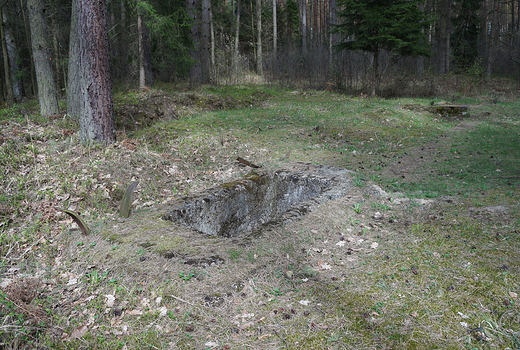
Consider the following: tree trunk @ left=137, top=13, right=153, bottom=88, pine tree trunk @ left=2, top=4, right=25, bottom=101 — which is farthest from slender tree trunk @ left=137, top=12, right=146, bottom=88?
pine tree trunk @ left=2, top=4, right=25, bottom=101

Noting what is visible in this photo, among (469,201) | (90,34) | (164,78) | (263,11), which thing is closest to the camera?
(469,201)

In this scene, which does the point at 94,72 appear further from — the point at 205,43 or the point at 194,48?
the point at 205,43

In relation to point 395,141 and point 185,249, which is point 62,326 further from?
point 395,141

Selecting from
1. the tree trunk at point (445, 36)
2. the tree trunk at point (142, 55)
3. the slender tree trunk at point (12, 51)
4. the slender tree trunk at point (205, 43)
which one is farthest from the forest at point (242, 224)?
the tree trunk at point (445, 36)

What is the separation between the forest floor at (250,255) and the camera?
2363 millimetres

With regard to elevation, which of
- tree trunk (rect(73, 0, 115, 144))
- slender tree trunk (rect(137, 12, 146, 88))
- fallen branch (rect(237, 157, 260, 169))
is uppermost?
slender tree trunk (rect(137, 12, 146, 88))

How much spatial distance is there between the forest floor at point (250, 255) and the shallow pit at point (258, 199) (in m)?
0.23

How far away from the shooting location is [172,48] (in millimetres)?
11156

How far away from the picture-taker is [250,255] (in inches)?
130

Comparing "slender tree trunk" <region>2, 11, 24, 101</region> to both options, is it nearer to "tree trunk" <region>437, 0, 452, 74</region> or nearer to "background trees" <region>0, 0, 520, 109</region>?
"background trees" <region>0, 0, 520, 109</region>

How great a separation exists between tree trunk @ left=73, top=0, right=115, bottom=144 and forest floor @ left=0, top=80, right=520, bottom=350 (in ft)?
1.29

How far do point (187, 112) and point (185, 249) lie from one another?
679cm

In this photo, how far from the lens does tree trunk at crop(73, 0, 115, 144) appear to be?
17.8ft

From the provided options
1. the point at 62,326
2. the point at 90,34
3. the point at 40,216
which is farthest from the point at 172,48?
the point at 62,326
